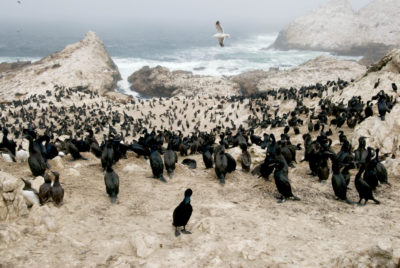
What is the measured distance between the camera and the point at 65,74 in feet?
213

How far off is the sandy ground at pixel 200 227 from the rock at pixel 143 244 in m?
0.02

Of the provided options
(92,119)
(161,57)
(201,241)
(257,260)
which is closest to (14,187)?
(201,241)

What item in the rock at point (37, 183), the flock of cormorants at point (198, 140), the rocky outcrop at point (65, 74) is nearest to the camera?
the rock at point (37, 183)

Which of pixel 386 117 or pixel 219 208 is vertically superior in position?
pixel 386 117

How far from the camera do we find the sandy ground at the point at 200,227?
22.0 ft

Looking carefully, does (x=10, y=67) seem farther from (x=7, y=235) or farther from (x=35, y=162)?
(x=7, y=235)

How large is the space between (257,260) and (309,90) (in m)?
33.6

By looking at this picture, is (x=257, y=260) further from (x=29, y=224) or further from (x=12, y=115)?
(x=12, y=115)

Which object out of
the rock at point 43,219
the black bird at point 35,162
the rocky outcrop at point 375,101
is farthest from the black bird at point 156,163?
the rocky outcrop at point 375,101

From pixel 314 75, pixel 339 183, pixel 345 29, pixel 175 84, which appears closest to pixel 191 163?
pixel 339 183

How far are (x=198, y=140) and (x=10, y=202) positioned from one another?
12669 mm

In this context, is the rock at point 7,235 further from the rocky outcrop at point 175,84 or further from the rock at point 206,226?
the rocky outcrop at point 175,84

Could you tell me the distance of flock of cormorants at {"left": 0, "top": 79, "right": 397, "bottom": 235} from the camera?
33.4 ft

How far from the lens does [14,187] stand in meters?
8.24
